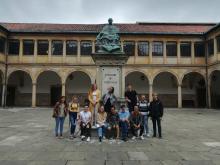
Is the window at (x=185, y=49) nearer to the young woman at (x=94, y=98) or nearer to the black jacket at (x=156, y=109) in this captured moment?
the black jacket at (x=156, y=109)

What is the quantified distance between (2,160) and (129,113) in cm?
404

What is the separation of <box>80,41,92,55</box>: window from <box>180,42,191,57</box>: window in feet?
30.8

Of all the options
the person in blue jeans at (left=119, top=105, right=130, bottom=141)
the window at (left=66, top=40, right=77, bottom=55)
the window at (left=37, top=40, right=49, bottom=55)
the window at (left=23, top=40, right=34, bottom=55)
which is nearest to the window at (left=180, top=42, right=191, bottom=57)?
the window at (left=66, top=40, right=77, bottom=55)

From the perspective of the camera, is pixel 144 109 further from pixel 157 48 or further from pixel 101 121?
pixel 157 48

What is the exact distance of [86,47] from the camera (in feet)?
92.9

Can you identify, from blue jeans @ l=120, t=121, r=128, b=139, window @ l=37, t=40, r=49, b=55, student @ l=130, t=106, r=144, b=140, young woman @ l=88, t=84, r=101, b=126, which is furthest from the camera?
window @ l=37, t=40, r=49, b=55

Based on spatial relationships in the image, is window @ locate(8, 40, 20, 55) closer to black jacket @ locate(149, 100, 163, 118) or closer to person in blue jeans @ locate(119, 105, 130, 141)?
black jacket @ locate(149, 100, 163, 118)

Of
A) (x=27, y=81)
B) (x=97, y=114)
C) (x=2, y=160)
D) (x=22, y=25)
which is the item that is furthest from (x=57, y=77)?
(x=2, y=160)

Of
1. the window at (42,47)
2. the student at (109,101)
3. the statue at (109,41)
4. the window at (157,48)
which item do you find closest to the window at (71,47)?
the window at (42,47)

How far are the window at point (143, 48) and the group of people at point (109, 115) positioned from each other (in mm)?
19303

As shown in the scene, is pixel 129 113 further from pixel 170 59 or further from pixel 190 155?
pixel 170 59

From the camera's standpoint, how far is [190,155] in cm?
639

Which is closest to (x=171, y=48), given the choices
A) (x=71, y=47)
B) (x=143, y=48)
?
(x=143, y=48)

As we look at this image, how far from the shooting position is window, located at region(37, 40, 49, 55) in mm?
28141
